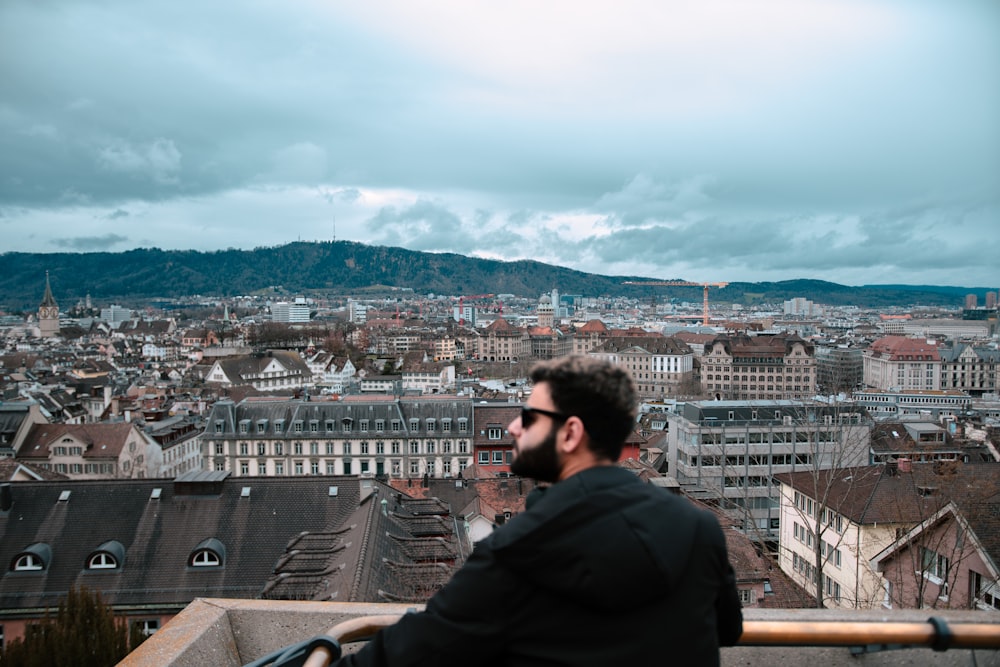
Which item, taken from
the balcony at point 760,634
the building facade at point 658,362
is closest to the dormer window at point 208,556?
the balcony at point 760,634

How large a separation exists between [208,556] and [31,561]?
386 cm

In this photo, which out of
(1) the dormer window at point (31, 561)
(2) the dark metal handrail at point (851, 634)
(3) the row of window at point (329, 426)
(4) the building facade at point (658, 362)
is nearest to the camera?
(2) the dark metal handrail at point (851, 634)

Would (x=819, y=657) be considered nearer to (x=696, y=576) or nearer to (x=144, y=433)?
(x=696, y=576)

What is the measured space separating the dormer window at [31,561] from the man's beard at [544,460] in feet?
57.2

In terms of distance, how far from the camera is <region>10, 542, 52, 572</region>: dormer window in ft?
51.6

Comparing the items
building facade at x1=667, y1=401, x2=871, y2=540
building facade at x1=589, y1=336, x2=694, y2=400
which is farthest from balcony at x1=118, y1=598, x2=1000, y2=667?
building facade at x1=589, y1=336, x2=694, y2=400

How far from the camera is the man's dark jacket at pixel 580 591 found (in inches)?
70.6

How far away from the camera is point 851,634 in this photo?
2.57 m

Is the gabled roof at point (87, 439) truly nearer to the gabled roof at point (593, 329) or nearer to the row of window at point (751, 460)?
the row of window at point (751, 460)

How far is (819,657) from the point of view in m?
3.10

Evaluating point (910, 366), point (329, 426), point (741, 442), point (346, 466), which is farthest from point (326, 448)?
point (910, 366)

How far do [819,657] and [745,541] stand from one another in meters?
14.8

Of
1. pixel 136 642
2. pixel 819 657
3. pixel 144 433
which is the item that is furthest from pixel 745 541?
pixel 144 433

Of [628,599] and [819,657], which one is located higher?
[628,599]
